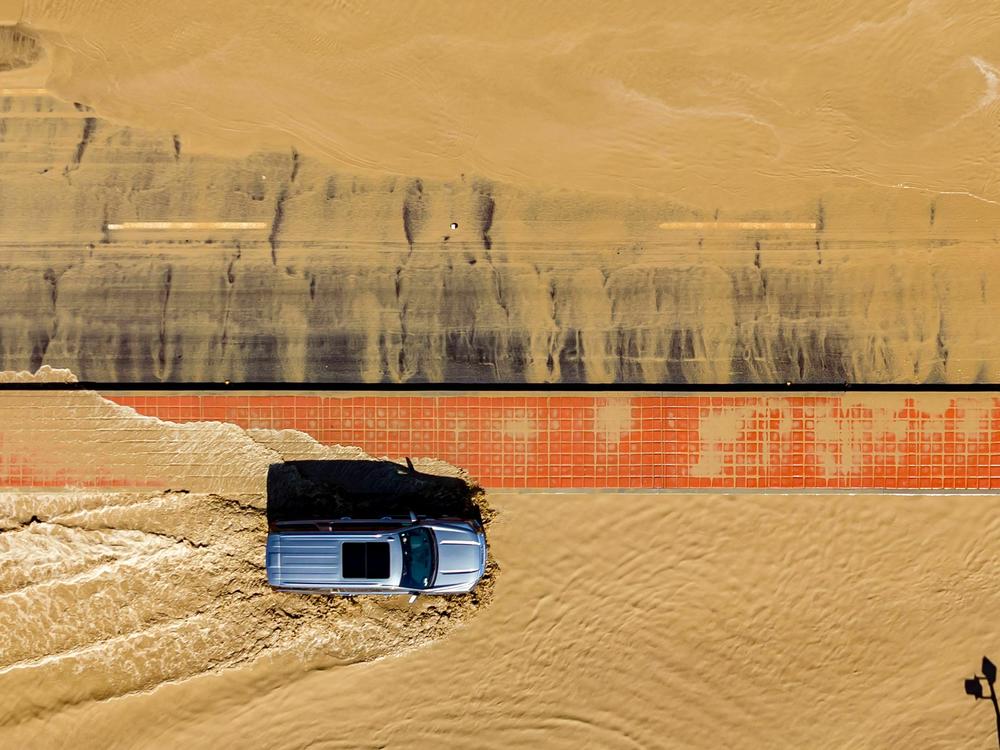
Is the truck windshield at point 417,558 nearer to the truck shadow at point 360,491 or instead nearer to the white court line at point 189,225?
the truck shadow at point 360,491

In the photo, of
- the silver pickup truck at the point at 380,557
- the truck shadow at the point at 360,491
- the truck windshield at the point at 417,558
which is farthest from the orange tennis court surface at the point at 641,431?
the truck windshield at the point at 417,558

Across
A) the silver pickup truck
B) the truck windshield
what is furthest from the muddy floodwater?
the truck windshield

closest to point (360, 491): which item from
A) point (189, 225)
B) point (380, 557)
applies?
point (380, 557)

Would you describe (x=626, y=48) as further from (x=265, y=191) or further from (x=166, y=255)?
(x=166, y=255)

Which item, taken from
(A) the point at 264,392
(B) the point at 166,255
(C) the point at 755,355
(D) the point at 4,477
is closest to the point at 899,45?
(C) the point at 755,355

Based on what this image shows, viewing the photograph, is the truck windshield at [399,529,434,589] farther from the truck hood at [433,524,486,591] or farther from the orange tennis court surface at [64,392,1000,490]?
the orange tennis court surface at [64,392,1000,490]

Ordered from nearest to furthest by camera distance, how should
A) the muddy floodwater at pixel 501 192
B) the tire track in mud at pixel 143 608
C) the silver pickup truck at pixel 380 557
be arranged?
the silver pickup truck at pixel 380 557 → the tire track in mud at pixel 143 608 → the muddy floodwater at pixel 501 192

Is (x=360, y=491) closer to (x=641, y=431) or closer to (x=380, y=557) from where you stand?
(x=380, y=557)
